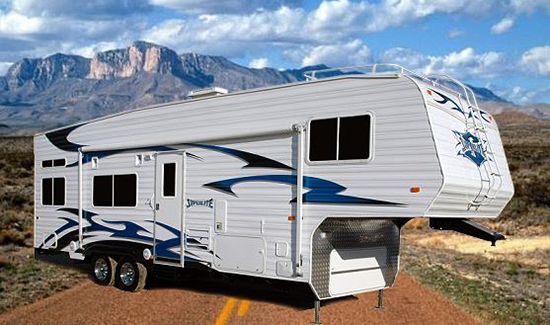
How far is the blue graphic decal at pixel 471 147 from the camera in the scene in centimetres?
917

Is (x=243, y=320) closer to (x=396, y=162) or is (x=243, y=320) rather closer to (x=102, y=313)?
(x=102, y=313)

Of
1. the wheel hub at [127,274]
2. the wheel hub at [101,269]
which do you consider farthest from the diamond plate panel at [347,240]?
the wheel hub at [101,269]

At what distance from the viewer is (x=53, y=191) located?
1468 centimetres

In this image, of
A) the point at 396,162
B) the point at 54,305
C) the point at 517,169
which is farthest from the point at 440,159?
the point at 517,169

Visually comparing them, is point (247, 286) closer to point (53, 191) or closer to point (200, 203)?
point (200, 203)

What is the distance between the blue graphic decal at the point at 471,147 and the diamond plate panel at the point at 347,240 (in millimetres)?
1877

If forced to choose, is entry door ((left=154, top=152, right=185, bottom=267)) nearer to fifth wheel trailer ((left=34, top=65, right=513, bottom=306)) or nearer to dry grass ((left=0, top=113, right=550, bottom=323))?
fifth wheel trailer ((left=34, top=65, right=513, bottom=306))

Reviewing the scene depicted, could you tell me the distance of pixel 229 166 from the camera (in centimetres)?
1079

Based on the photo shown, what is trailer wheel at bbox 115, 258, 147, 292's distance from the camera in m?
12.3

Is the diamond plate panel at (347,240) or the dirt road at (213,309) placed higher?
the diamond plate panel at (347,240)

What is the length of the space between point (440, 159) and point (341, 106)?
176 centimetres

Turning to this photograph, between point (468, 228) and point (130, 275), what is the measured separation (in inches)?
258

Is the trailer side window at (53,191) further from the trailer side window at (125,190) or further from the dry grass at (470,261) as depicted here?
the trailer side window at (125,190)

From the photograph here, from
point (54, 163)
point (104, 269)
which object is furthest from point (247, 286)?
point (54, 163)
